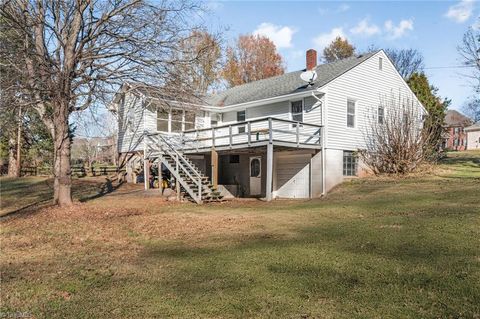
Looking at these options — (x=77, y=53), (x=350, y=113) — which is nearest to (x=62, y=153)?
(x=77, y=53)

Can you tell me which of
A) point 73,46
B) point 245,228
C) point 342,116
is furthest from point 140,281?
point 342,116

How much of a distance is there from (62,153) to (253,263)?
10.3 meters

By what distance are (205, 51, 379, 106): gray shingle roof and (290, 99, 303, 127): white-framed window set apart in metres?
0.66

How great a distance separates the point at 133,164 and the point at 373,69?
49.5 ft

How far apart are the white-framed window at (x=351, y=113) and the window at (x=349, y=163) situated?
1.52 metres

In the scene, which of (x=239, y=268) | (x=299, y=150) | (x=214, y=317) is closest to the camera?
(x=214, y=317)

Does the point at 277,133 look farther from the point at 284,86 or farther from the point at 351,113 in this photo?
the point at 351,113

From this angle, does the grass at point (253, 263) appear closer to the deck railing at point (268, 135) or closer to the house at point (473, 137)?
the deck railing at point (268, 135)

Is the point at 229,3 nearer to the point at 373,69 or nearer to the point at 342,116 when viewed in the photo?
the point at 342,116

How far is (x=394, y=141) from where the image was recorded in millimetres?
19969

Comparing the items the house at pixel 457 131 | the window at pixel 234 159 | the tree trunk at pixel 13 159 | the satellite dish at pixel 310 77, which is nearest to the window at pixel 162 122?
the window at pixel 234 159

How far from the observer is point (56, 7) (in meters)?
13.5

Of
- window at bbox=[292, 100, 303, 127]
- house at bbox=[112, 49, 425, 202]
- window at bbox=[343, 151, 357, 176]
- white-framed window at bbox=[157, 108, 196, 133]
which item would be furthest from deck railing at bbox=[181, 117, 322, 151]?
window at bbox=[343, 151, 357, 176]

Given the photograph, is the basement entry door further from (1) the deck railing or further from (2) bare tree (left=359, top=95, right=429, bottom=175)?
(2) bare tree (left=359, top=95, right=429, bottom=175)
